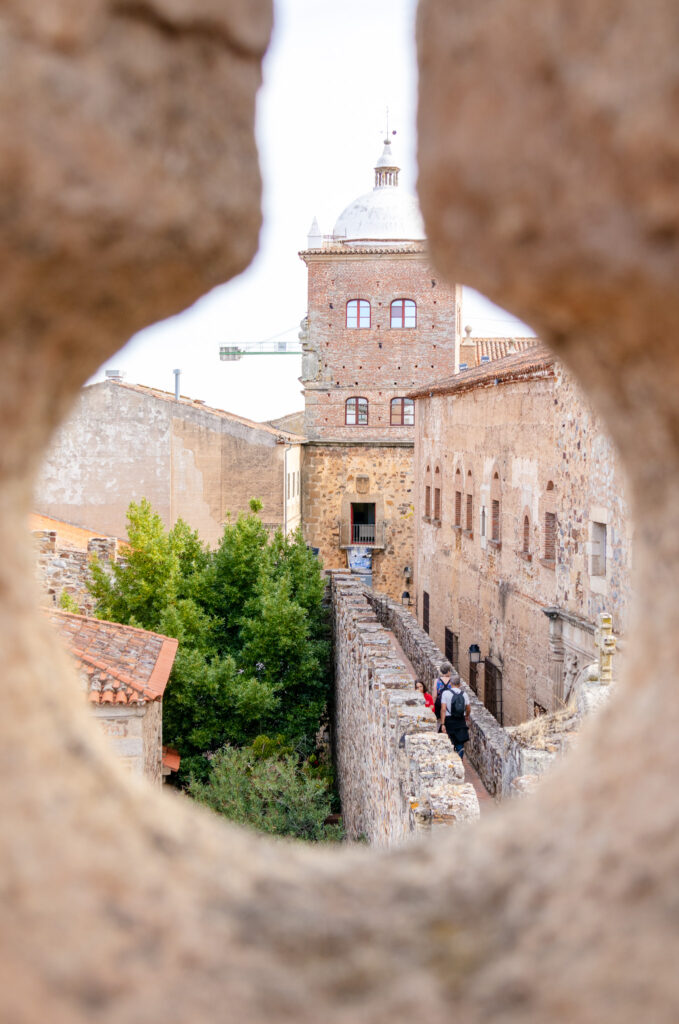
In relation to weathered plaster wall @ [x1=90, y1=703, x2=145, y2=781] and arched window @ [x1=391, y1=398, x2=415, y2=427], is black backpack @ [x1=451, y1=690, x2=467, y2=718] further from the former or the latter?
arched window @ [x1=391, y1=398, x2=415, y2=427]

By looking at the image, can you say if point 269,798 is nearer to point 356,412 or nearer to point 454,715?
point 454,715

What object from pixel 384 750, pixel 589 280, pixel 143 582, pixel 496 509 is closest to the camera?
pixel 589 280

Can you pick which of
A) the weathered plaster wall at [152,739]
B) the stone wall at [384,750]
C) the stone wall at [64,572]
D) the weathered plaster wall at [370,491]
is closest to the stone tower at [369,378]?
the weathered plaster wall at [370,491]

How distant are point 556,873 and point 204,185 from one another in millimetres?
1179

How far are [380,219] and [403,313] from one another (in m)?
5.11

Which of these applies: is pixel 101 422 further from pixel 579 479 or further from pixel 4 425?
pixel 4 425

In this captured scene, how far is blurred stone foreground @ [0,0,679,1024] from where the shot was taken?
1.26 metres

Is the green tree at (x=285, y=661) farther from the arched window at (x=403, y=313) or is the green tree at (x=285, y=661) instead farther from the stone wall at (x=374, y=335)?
the arched window at (x=403, y=313)

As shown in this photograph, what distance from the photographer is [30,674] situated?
4.74 ft

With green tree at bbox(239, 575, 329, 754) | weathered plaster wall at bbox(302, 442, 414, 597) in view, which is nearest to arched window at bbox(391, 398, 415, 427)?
weathered plaster wall at bbox(302, 442, 414, 597)

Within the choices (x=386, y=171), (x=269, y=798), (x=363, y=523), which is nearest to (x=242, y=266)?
(x=269, y=798)

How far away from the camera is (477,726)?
439 inches

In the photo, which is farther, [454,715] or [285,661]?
[285,661]

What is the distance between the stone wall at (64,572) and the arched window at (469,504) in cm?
696
